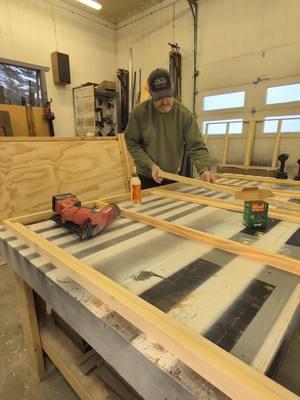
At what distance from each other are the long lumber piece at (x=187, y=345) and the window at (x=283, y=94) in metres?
3.29

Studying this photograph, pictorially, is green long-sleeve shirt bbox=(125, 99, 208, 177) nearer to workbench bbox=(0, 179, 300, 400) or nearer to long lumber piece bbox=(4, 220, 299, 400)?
workbench bbox=(0, 179, 300, 400)

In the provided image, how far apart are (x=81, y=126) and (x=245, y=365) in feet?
14.7

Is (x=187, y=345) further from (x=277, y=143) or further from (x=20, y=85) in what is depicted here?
(x=20, y=85)

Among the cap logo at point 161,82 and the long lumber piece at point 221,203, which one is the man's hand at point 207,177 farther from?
the cap logo at point 161,82

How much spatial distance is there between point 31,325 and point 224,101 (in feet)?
11.5

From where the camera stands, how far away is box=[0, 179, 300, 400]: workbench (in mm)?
389

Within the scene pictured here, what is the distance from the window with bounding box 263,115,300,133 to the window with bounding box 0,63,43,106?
3359 mm

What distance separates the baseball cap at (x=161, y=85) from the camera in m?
1.45

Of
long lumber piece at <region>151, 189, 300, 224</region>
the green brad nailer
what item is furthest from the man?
the green brad nailer

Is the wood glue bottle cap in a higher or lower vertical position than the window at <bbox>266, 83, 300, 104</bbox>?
lower

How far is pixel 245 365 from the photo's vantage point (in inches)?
13.6

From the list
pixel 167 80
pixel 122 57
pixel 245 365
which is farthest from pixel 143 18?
pixel 245 365

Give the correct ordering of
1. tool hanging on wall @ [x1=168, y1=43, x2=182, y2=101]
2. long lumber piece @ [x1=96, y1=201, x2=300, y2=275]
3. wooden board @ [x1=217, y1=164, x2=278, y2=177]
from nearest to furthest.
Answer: long lumber piece @ [x1=96, y1=201, x2=300, y2=275] < wooden board @ [x1=217, y1=164, x2=278, y2=177] < tool hanging on wall @ [x1=168, y1=43, x2=182, y2=101]

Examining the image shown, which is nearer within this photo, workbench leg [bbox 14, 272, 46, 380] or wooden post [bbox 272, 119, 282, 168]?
workbench leg [bbox 14, 272, 46, 380]
